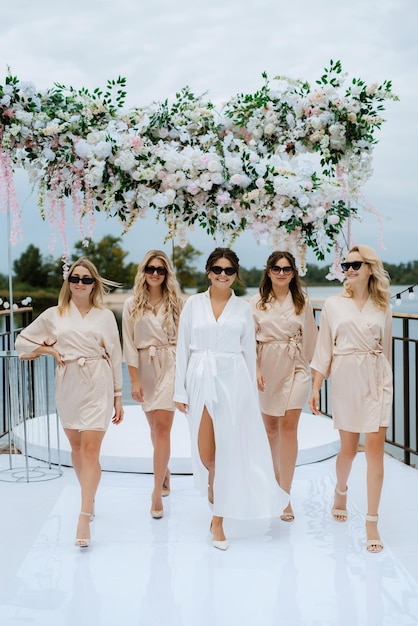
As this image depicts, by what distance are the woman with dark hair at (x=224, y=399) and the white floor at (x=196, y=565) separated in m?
0.24

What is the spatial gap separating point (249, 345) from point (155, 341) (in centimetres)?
70

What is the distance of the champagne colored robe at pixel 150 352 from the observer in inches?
165

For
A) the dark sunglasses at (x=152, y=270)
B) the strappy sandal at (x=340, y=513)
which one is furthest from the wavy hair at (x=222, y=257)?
the strappy sandal at (x=340, y=513)

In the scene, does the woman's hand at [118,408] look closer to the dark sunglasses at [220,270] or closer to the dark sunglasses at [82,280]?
the dark sunglasses at [82,280]

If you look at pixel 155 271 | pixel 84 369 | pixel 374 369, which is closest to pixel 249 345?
pixel 374 369

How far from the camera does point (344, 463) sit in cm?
397

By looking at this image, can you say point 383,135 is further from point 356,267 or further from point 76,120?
point 76,120

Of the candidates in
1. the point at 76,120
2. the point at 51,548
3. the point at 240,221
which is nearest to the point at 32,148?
the point at 76,120

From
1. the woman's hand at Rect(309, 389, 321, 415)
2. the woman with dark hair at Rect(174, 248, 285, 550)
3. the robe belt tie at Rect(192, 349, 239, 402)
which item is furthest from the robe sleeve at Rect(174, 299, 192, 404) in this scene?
the woman's hand at Rect(309, 389, 321, 415)

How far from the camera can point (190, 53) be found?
5.72 metres

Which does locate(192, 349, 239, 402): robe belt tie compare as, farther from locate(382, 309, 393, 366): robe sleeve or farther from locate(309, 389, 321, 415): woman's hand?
locate(382, 309, 393, 366): robe sleeve

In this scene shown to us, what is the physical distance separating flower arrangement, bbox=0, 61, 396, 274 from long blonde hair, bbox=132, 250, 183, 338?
0.61 m

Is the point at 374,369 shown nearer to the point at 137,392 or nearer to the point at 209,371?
the point at 209,371

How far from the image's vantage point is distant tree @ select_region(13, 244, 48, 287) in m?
12.0
